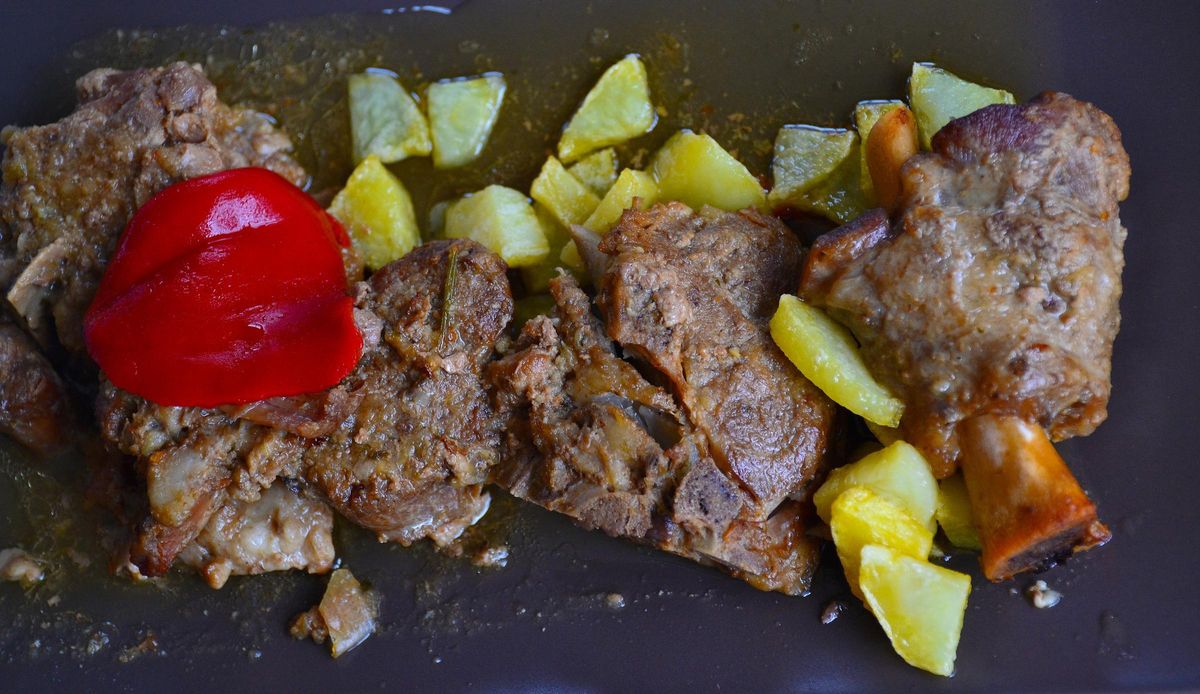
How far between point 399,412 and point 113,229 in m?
1.31

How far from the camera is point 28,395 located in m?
3.49

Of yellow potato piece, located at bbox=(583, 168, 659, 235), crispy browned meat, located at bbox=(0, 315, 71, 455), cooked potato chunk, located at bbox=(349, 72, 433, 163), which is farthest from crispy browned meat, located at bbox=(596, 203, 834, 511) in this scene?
crispy browned meat, located at bbox=(0, 315, 71, 455)

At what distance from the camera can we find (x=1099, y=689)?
324cm

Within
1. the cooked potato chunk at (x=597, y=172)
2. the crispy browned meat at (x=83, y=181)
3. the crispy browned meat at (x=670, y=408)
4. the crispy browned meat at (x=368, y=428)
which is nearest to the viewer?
the crispy browned meat at (x=670, y=408)

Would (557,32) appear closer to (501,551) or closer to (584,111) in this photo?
(584,111)

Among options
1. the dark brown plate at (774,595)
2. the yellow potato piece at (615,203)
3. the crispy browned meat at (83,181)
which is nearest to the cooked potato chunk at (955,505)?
the dark brown plate at (774,595)

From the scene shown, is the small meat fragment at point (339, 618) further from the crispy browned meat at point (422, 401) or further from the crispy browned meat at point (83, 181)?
the crispy browned meat at point (83, 181)

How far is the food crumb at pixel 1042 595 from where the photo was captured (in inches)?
130

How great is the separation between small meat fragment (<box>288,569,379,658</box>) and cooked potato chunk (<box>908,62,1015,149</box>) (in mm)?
2718

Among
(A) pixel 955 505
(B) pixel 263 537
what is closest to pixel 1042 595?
(A) pixel 955 505

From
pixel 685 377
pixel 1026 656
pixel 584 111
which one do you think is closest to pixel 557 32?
pixel 584 111

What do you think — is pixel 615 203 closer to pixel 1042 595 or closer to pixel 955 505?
pixel 955 505

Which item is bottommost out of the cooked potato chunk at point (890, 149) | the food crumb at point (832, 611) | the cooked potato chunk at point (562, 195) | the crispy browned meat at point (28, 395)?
the food crumb at point (832, 611)

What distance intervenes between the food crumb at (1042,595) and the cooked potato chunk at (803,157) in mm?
1617
